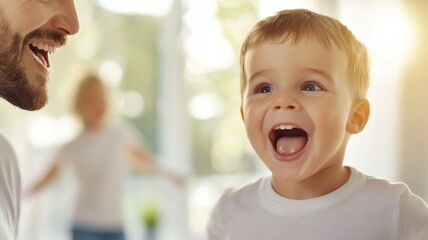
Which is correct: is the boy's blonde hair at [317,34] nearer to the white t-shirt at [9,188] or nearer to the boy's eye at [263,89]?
the boy's eye at [263,89]

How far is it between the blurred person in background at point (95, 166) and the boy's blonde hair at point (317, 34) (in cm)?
281

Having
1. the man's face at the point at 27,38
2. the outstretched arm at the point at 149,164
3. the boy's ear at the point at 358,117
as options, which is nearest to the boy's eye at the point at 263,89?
the boy's ear at the point at 358,117

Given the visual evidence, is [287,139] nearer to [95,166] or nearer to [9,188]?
[9,188]

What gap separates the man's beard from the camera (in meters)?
1.65

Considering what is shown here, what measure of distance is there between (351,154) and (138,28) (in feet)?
5.67

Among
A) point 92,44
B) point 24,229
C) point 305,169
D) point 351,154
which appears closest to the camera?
point 305,169

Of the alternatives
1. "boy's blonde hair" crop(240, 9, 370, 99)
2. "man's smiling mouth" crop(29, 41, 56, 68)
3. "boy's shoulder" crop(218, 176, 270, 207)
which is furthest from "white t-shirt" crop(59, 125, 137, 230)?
"boy's blonde hair" crop(240, 9, 370, 99)

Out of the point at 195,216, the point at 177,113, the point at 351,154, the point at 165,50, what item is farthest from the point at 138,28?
the point at 351,154

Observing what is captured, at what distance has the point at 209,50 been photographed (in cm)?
470

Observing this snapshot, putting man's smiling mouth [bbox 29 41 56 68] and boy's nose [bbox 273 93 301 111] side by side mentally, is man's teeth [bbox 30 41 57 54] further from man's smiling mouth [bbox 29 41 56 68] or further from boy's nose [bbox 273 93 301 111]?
boy's nose [bbox 273 93 301 111]

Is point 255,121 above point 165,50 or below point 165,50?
below

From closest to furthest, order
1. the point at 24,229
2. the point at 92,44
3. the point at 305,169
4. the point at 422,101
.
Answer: the point at 305,169
the point at 422,101
the point at 24,229
the point at 92,44

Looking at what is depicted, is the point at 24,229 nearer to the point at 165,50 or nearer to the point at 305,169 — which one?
the point at 165,50

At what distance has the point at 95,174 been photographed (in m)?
Result: 4.02
